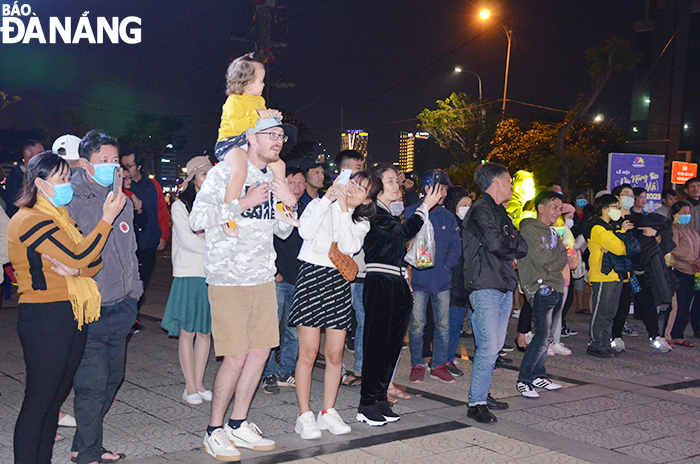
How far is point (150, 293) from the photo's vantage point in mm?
13312

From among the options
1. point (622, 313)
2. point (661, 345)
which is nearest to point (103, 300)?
point (622, 313)

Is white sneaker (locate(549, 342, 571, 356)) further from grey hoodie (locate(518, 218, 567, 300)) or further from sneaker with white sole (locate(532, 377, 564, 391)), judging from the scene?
grey hoodie (locate(518, 218, 567, 300))

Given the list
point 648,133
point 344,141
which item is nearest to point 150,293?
point 648,133

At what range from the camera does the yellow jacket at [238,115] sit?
4305 mm

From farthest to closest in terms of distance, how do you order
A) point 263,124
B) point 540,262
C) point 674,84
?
point 674,84, point 540,262, point 263,124

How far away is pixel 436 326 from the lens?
7.04 meters

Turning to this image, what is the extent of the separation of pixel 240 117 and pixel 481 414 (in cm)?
307

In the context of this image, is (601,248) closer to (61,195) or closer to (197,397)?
(197,397)

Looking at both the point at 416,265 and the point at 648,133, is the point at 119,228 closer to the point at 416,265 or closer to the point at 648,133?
the point at 416,265

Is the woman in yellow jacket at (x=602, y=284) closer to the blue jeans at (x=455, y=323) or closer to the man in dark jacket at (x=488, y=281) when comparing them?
the blue jeans at (x=455, y=323)

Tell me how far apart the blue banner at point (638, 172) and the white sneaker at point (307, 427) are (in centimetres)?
1177

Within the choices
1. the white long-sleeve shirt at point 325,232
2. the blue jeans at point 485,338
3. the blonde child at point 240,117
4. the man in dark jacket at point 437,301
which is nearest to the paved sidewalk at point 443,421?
the man in dark jacket at point 437,301

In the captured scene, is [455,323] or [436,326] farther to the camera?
[455,323]

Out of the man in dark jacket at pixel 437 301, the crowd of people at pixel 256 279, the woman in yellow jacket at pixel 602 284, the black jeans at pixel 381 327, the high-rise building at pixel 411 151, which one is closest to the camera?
the crowd of people at pixel 256 279
